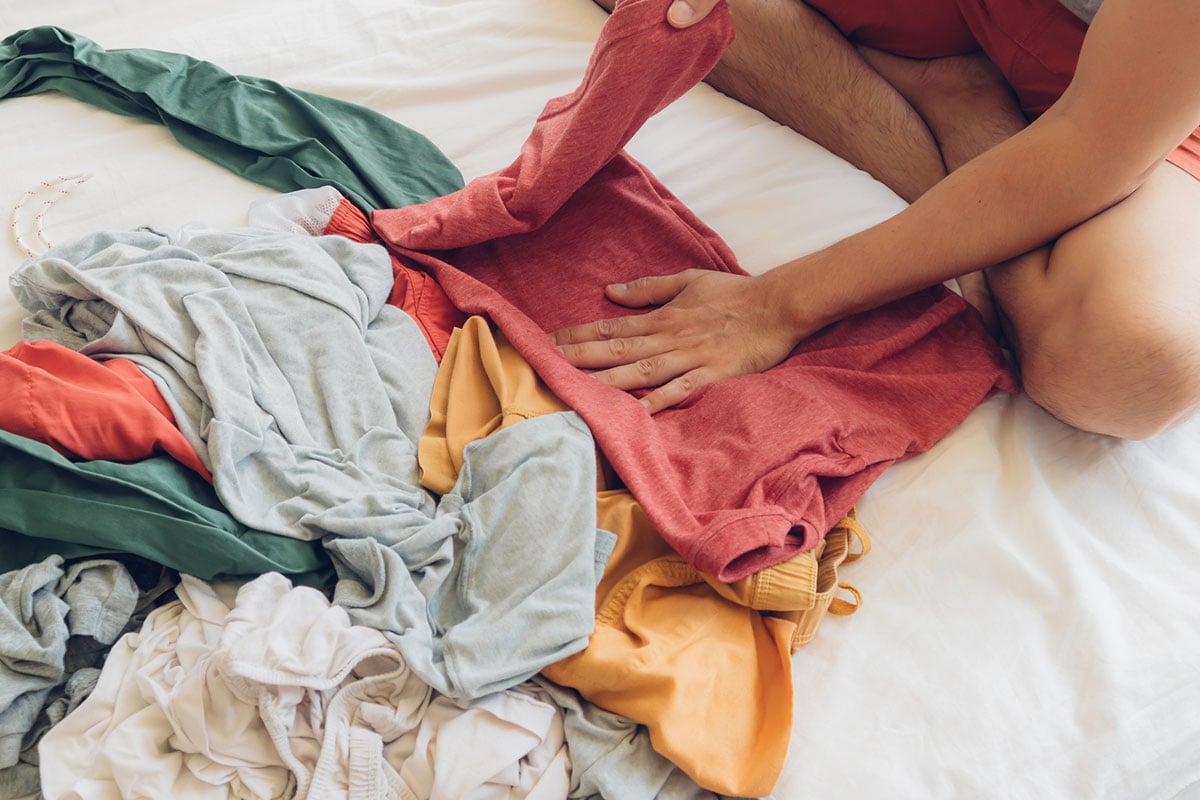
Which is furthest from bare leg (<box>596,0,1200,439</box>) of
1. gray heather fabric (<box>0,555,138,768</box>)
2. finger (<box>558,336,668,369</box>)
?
gray heather fabric (<box>0,555,138,768</box>)

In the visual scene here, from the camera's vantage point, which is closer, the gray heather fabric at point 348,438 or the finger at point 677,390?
the gray heather fabric at point 348,438

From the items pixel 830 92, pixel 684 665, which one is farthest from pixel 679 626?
pixel 830 92

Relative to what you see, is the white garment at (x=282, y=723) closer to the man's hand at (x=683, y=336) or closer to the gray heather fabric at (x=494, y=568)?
the gray heather fabric at (x=494, y=568)

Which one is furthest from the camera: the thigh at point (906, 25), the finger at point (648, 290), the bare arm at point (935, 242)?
the thigh at point (906, 25)

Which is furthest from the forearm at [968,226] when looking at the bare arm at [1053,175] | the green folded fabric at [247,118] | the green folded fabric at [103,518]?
the green folded fabric at [103,518]

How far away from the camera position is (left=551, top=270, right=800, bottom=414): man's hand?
33.0 inches

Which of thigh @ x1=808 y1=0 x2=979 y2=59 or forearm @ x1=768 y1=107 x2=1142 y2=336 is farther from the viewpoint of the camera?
thigh @ x1=808 y1=0 x2=979 y2=59

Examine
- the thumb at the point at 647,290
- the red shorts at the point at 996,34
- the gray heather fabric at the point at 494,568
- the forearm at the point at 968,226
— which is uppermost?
the red shorts at the point at 996,34

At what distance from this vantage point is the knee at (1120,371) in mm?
733

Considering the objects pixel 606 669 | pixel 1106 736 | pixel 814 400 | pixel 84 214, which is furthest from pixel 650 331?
pixel 84 214

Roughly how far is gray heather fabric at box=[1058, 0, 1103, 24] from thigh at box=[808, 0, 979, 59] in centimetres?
12

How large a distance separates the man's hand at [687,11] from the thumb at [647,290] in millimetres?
233

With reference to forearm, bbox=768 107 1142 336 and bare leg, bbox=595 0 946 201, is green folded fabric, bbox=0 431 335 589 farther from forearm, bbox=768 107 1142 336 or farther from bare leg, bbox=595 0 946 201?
bare leg, bbox=595 0 946 201

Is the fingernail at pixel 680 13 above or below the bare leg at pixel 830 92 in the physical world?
above
